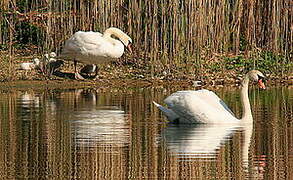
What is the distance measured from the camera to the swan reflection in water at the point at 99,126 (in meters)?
13.1

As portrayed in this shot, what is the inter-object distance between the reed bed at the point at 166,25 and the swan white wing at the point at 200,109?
27.4ft

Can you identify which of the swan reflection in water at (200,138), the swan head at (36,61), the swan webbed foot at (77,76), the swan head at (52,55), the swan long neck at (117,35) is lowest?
the swan webbed foot at (77,76)

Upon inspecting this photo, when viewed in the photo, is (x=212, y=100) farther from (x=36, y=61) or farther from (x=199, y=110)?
(x=36, y=61)

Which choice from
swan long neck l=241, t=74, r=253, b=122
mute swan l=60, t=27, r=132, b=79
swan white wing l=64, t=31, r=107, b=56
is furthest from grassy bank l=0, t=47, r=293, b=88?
swan long neck l=241, t=74, r=253, b=122

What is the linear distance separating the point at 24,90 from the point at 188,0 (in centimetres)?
490

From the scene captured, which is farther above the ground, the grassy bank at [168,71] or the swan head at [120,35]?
the swan head at [120,35]

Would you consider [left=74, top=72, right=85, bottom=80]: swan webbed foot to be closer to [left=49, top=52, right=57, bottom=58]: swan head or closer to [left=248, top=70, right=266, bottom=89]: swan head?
[left=49, top=52, right=57, bottom=58]: swan head

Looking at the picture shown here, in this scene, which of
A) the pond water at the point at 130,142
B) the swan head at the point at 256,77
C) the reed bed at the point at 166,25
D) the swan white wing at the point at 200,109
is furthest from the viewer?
the reed bed at the point at 166,25

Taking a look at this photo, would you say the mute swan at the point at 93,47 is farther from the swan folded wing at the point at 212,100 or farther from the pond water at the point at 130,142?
the swan folded wing at the point at 212,100

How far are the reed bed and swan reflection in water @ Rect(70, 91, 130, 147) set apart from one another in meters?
5.63

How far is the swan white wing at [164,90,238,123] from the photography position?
14.8 meters

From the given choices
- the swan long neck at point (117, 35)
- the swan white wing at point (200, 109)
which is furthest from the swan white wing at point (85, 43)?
the swan white wing at point (200, 109)

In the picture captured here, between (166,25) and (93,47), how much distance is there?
231 centimetres

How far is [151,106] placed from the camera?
1808 centimetres
